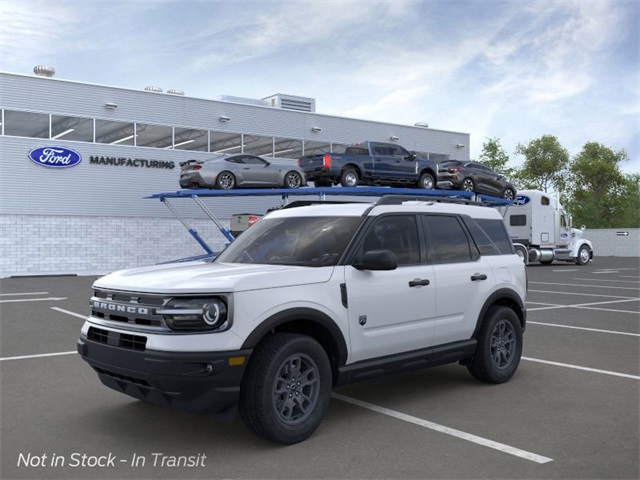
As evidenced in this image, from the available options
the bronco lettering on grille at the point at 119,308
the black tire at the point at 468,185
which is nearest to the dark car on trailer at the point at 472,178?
the black tire at the point at 468,185

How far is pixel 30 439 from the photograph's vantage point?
4938mm

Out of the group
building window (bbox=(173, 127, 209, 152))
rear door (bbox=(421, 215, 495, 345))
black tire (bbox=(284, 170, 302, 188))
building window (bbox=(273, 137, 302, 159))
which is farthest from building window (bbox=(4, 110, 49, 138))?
rear door (bbox=(421, 215, 495, 345))

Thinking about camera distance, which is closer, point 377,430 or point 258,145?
point 377,430

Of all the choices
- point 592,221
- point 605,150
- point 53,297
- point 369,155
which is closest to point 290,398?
point 53,297

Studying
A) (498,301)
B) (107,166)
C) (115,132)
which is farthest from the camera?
(115,132)

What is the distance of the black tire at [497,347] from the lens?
21.5 ft

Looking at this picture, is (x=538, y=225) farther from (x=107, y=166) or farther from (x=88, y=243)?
(x=88, y=243)

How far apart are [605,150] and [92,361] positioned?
78856mm

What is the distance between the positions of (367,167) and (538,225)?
1246 centimetres

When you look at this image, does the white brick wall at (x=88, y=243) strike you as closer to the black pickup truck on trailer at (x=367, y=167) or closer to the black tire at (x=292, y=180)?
the black tire at (x=292, y=180)

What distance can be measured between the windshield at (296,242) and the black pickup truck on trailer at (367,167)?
654 inches

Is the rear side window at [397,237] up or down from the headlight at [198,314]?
up

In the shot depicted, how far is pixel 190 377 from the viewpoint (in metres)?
4.38

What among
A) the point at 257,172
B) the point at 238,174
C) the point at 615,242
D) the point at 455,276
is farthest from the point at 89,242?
the point at 615,242
